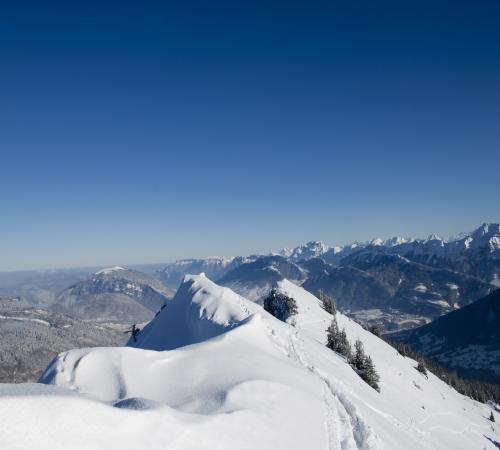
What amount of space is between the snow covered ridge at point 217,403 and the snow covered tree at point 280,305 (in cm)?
2701

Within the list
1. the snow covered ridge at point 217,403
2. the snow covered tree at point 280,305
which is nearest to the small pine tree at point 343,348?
the snow covered ridge at point 217,403

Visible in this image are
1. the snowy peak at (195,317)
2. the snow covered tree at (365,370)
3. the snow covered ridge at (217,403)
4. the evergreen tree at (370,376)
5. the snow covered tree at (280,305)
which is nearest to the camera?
the snow covered ridge at (217,403)

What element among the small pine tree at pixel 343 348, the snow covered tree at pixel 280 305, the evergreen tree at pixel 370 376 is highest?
the snow covered tree at pixel 280 305

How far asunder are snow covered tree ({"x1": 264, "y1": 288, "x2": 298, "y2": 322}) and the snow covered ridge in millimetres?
27010

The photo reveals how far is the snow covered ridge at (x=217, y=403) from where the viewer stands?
12289 millimetres

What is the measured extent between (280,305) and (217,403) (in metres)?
60.3

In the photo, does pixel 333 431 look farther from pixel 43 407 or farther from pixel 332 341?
pixel 332 341

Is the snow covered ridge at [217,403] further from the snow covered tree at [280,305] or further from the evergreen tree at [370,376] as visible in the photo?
the snow covered tree at [280,305]

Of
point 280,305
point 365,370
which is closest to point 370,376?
point 365,370

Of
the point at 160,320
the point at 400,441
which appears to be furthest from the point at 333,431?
the point at 160,320

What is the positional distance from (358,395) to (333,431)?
12.4m

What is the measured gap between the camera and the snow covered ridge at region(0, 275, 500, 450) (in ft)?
40.3

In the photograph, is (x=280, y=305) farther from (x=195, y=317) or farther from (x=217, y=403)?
(x=217, y=403)

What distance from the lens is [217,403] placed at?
62.5ft
